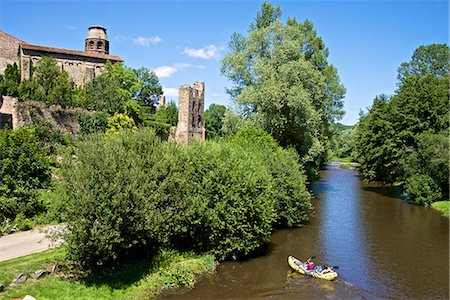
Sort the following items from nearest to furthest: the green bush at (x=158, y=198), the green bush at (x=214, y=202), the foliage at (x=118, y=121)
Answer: the green bush at (x=158, y=198), the green bush at (x=214, y=202), the foliage at (x=118, y=121)

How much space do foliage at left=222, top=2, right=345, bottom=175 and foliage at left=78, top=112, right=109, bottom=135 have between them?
40.6 ft

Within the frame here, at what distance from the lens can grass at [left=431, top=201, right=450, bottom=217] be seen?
95.0ft

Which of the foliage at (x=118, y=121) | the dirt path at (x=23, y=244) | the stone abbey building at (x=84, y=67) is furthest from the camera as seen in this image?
the foliage at (x=118, y=121)

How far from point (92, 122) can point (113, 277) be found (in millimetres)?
23534

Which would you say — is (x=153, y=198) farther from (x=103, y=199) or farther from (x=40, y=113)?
(x=40, y=113)

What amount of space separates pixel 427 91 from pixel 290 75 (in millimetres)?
14382

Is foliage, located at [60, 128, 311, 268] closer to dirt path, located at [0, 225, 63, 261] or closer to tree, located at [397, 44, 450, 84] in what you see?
dirt path, located at [0, 225, 63, 261]

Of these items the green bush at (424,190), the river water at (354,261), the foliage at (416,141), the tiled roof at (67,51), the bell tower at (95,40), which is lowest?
the river water at (354,261)

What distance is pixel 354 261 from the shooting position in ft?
60.0

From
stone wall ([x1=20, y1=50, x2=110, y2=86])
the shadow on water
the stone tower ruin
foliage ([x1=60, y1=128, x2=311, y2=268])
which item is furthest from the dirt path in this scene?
stone wall ([x1=20, y1=50, x2=110, y2=86])

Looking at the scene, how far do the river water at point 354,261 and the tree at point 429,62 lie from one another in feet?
111

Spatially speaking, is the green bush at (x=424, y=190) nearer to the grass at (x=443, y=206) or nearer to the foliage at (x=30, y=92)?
the grass at (x=443, y=206)

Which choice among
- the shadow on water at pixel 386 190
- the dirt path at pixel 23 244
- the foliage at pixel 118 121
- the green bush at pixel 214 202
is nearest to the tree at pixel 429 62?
the shadow on water at pixel 386 190

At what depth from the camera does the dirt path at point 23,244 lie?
49.1 feet
